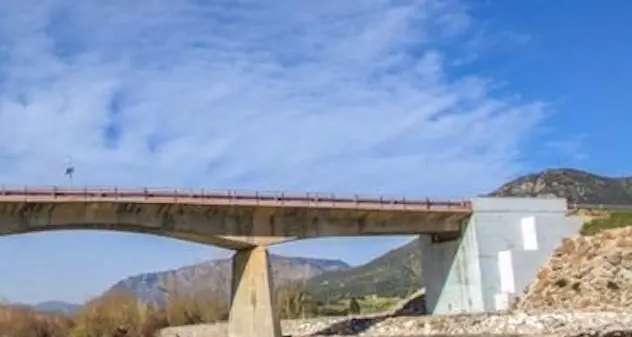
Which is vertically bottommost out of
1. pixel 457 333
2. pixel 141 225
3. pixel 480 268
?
pixel 457 333

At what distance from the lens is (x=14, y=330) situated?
8250 cm

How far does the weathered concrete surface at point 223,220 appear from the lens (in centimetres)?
→ 5419

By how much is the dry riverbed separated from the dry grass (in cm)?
1226

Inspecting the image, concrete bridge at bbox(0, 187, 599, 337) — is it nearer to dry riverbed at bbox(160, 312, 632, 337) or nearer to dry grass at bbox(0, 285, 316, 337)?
dry riverbed at bbox(160, 312, 632, 337)

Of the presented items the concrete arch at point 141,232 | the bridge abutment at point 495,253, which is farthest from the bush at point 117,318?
the bridge abutment at point 495,253

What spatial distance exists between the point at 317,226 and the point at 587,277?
1820 cm

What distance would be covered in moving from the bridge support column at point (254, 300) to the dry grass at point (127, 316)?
2215 centimetres

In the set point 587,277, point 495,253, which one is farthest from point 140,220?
point 587,277

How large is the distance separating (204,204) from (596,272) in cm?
2563

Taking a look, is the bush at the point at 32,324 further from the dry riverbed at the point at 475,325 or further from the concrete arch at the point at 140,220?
the concrete arch at the point at 140,220

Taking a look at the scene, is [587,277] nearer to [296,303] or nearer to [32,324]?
[296,303]

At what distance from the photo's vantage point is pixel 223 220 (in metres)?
59.0

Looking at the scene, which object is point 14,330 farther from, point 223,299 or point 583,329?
point 583,329

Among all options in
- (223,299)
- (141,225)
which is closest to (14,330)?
(223,299)
